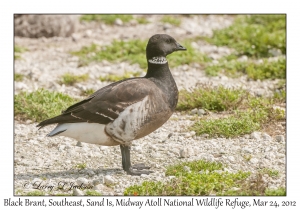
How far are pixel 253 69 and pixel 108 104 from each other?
537cm

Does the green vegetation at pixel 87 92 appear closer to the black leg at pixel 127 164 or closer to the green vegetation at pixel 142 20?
the black leg at pixel 127 164

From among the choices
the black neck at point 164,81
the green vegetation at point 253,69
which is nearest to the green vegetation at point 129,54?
the green vegetation at point 253,69

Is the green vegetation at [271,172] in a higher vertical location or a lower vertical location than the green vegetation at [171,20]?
lower

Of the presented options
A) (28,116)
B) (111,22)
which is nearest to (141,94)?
(28,116)

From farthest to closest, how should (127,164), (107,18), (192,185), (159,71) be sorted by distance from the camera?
(107,18), (159,71), (127,164), (192,185)

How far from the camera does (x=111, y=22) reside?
55.9 feet

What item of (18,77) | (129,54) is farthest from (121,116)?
(129,54)

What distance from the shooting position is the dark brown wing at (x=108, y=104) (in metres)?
7.91

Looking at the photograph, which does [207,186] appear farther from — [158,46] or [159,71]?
[158,46]

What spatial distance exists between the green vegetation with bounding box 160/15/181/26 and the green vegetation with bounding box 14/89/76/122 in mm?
6360

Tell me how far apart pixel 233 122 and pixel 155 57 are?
5.81 ft

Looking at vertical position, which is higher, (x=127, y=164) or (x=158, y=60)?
(x=158, y=60)

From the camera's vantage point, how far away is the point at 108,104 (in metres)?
7.97

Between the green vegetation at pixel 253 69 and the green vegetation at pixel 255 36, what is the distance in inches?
35.6
